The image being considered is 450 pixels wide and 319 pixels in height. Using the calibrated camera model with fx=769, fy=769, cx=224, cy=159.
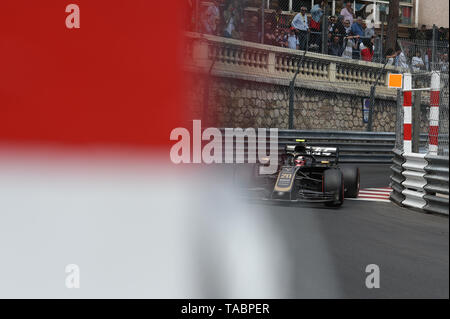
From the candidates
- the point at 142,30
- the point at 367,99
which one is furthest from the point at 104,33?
the point at 367,99

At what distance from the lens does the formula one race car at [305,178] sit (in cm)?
772

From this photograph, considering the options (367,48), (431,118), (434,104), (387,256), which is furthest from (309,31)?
(387,256)

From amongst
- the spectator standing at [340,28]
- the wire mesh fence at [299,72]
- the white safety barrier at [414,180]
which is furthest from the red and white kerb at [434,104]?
the spectator standing at [340,28]

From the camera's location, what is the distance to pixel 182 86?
104 inches

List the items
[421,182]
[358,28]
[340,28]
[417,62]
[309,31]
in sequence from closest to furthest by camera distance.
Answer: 1. [421,182]
2. [417,62]
3. [309,31]
4. [340,28]
5. [358,28]

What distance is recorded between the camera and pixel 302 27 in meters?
13.9

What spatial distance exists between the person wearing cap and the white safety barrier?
496 cm

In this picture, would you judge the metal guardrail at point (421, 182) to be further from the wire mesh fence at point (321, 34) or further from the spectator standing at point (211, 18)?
the spectator standing at point (211, 18)

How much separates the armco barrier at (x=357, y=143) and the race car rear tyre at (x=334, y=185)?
781 centimetres

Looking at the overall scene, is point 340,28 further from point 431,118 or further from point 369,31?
point 431,118

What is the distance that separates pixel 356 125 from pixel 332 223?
1106 centimetres

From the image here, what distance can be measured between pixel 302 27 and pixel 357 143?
3642 mm

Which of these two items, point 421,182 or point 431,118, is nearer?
point 421,182

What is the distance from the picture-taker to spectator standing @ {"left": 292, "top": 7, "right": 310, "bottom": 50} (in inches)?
520
